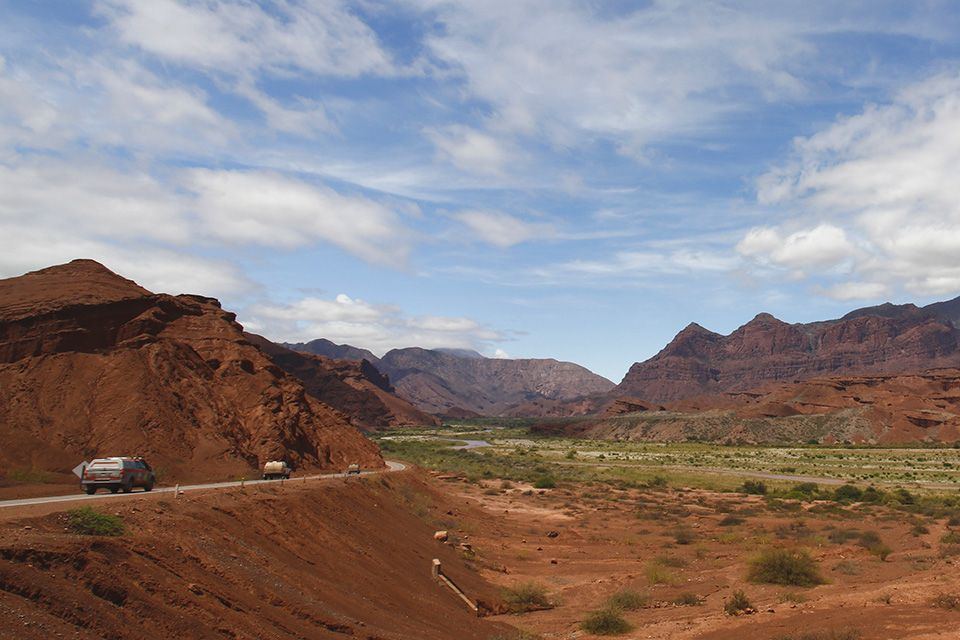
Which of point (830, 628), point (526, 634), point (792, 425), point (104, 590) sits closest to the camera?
point (104, 590)

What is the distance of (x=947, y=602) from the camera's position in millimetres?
15648

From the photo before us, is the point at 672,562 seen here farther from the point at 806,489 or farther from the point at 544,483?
the point at 544,483

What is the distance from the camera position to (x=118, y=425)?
36.1 metres

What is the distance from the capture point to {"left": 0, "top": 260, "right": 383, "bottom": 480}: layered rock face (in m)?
35.1

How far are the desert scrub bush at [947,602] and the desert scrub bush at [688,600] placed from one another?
6504mm

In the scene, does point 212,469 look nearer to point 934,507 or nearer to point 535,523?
point 535,523

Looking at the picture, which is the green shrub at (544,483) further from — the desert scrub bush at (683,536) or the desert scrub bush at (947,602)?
A: the desert scrub bush at (947,602)

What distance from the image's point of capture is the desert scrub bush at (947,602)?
15.4 m

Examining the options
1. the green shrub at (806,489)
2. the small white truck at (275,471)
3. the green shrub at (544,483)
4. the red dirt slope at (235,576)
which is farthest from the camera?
the green shrub at (544,483)

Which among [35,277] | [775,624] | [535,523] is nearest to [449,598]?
[775,624]

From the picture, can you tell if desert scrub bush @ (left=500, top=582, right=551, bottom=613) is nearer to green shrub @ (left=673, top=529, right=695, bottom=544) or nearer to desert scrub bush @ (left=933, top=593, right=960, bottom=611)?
desert scrub bush @ (left=933, top=593, right=960, bottom=611)

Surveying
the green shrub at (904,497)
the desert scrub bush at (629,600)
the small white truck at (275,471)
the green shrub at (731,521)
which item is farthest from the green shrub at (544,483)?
the desert scrub bush at (629,600)

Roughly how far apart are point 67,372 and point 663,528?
113 feet

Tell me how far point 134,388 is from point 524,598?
27.3m
